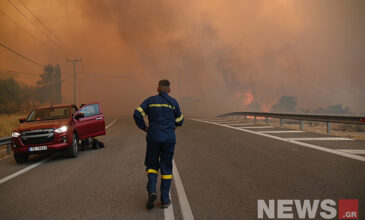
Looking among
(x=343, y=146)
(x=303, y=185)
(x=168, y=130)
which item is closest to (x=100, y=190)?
(x=168, y=130)

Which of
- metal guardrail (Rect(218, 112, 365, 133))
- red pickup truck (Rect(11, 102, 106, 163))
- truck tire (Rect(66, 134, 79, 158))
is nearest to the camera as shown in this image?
red pickup truck (Rect(11, 102, 106, 163))

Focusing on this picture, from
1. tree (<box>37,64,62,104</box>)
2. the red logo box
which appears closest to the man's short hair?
the red logo box

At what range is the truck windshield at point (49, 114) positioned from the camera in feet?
30.8

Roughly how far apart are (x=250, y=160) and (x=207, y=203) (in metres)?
3.35

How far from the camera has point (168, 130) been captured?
4.13 metres

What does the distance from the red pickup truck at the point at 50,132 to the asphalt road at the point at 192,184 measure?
0.44 metres

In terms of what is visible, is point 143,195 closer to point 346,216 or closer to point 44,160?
point 346,216

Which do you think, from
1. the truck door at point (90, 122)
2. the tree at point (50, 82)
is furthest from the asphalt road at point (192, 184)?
the tree at point (50, 82)

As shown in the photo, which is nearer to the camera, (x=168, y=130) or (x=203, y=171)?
(x=168, y=130)
